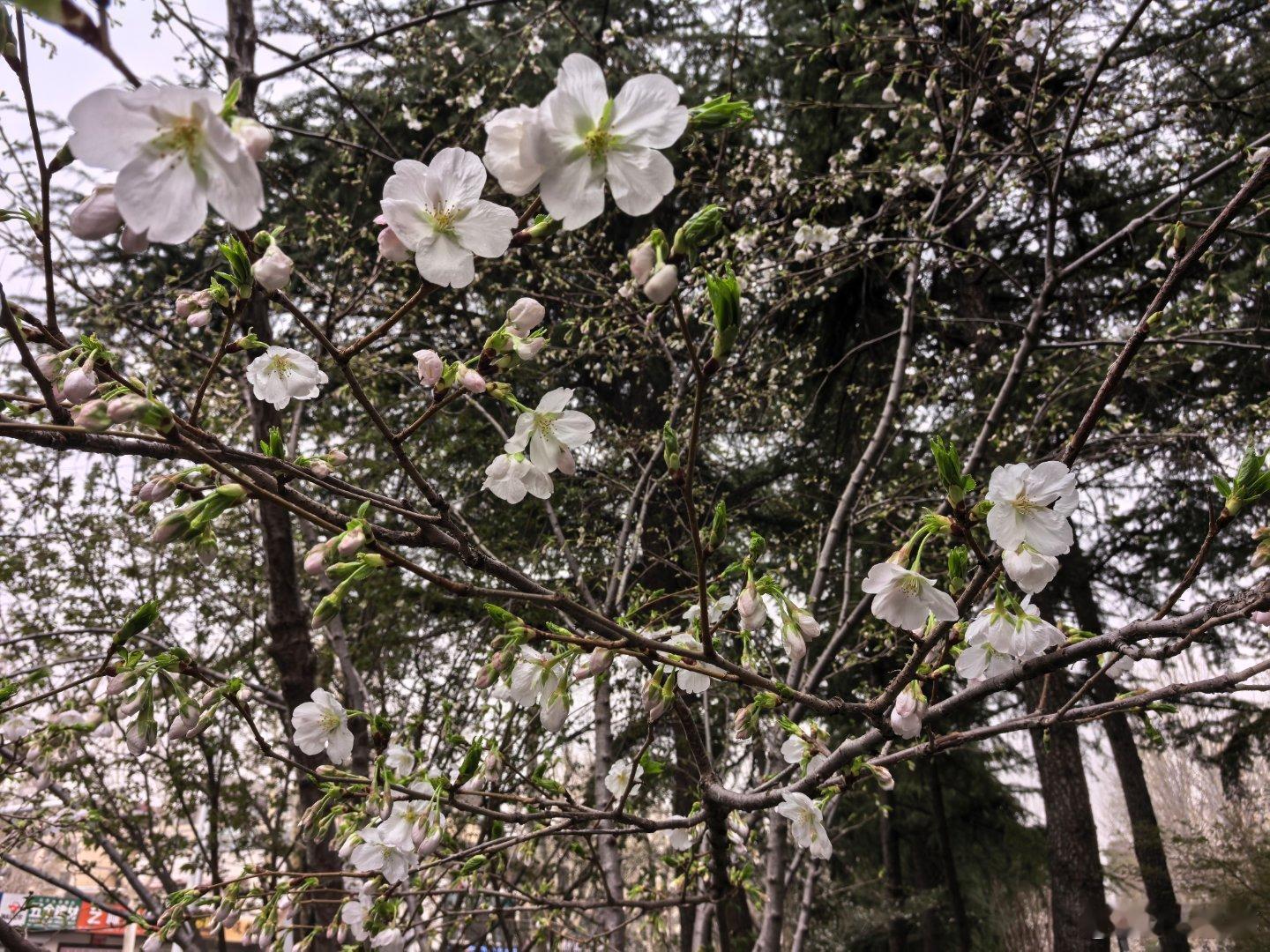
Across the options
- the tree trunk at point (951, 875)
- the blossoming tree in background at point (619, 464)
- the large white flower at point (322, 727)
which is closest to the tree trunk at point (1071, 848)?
the blossoming tree in background at point (619, 464)

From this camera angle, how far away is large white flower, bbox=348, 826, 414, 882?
5.03 ft

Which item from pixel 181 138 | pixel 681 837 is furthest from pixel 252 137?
pixel 681 837

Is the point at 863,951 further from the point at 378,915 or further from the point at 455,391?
the point at 455,391

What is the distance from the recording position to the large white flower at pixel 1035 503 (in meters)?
1.08

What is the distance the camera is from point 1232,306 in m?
5.43

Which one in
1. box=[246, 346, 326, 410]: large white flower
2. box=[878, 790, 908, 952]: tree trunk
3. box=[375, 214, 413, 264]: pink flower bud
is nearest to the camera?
box=[375, 214, 413, 264]: pink flower bud

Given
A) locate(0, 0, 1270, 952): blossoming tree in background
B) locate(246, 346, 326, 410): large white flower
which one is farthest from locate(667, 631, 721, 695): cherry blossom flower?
locate(246, 346, 326, 410): large white flower

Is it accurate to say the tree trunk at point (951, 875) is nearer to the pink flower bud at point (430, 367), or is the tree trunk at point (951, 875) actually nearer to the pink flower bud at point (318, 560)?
the pink flower bud at point (430, 367)

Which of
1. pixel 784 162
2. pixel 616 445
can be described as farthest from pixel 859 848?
pixel 784 162

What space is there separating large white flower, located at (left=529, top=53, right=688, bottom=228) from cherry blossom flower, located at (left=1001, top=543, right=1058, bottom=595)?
2.12ft

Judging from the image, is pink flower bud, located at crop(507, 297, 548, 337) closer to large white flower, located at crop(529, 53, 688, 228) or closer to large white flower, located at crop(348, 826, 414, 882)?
large white flower, located at crop(529, 53, 688, 228)

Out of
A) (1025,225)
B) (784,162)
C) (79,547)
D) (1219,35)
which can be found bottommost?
(79,547)

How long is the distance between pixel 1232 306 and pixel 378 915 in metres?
6.40

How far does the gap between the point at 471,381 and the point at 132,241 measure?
379mm
